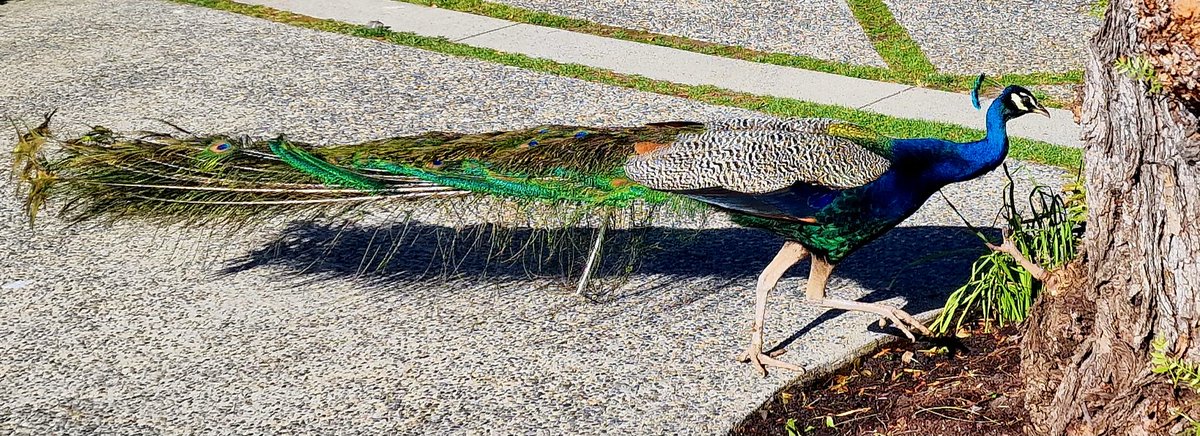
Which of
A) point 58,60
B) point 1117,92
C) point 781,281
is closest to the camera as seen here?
point 1117,92

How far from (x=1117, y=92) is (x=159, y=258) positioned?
13.8 ft

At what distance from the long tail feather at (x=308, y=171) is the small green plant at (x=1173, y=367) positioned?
195 cm

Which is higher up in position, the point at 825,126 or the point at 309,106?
the point at 825,126

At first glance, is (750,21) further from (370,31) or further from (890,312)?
(890,312)

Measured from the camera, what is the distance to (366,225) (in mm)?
5910

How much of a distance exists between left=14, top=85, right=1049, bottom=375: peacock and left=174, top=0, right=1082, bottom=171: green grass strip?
2418 mm

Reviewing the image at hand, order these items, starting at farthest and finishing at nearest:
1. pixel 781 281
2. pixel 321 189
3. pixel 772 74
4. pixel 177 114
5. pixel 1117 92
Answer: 1. pixel 772 74
2. pixel 177 114
3. pixel 781 281
4. pixel 321 189
5. pixel 1117 92

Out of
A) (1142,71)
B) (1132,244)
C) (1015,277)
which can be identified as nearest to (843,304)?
(1015,277)

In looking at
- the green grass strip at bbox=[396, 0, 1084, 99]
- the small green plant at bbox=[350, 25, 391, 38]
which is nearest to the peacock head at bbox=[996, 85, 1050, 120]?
the green grass strip at bbox=[396, 0, 1084, 99]

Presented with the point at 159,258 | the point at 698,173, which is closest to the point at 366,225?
the point at 159,258

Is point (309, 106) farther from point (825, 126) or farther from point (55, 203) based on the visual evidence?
point (825, 126)

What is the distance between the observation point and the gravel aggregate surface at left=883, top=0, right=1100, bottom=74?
334 inches

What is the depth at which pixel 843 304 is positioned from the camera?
4.58 meters

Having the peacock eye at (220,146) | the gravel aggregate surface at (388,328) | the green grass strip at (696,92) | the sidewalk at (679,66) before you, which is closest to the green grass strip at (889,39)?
the sidewalk at (679,66)
